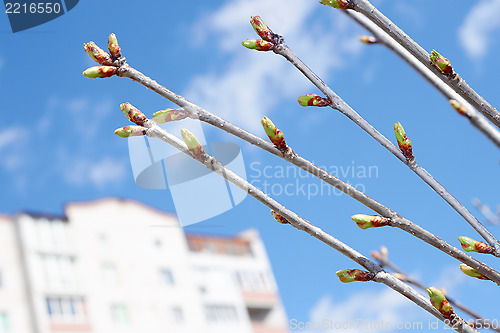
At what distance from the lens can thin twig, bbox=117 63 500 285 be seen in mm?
A: 1600

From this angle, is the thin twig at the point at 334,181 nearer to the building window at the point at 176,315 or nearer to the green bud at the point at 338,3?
the green bud at the point at 338,3

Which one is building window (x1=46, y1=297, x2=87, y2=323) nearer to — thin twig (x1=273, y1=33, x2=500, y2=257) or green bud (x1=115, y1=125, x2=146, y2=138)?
green bud (x1=115, y1=125, x2=146, y2=138)

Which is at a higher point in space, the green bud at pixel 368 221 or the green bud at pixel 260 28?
the green bud at pixel 260 28

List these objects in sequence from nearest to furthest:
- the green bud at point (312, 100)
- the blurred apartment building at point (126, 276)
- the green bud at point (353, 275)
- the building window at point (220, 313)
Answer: the green bud at point (353, 275), the green bud at point (312, 100), the blurred apartment building at point (126, 276), the building window at point (220, 313)

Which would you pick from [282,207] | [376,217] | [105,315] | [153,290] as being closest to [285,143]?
[282,207]

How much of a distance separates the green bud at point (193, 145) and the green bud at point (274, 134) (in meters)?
0.19

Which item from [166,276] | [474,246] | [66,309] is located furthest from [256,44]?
[166,276]

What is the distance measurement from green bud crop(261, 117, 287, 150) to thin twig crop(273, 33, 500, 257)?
0.23m

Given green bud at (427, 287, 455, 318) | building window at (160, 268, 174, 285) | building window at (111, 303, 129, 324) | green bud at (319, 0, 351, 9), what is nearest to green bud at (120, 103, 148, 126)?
green bud at (319, 0, 351, 9)

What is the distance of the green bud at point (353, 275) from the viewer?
169 cm

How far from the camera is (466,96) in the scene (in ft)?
5.48

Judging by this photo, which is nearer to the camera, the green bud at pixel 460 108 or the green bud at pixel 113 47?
the green bud at pixel 460 108

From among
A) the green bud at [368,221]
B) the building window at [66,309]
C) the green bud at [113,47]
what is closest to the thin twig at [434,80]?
the green bud at [368,221]

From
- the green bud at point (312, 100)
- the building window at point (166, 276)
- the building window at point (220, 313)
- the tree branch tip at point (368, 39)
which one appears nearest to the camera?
the green bud at point (312, 100)
